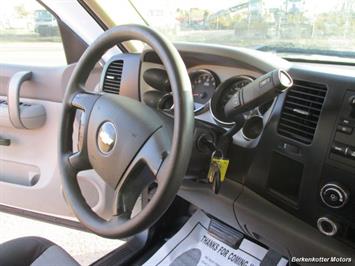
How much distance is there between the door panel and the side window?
0.23 feet

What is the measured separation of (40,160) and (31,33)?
633mm

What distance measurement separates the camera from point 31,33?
1.89 m

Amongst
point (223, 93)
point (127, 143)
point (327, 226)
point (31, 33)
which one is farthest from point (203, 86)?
point (31, 33)

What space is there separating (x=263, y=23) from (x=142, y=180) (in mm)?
698

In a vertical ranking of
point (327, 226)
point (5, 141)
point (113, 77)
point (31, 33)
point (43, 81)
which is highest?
point (31, 33)

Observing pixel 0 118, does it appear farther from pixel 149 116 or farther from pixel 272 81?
pixel 272 81

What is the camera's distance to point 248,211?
4.00ft

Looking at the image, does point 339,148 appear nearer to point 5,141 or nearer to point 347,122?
point 347,122

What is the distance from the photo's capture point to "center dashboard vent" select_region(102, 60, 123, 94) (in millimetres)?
1571

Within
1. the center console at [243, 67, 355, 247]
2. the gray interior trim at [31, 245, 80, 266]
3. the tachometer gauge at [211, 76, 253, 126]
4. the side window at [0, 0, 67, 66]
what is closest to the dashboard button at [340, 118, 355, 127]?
the center console at [243, 67, 355, 247]

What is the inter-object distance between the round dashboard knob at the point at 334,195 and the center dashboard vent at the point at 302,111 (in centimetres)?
12

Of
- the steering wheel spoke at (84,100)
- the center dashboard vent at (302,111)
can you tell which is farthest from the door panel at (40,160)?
the center dashboard vent at (302,111)

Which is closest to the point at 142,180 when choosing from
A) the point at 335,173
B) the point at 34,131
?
the point at 335,173

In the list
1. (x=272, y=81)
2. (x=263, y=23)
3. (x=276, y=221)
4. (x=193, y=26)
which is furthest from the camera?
(x=193, y=26)
